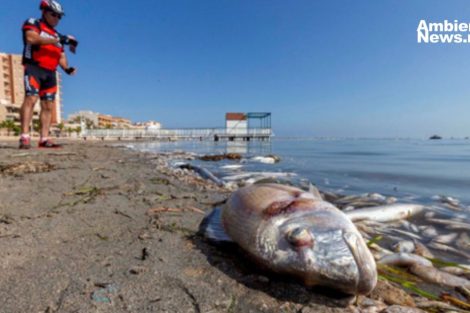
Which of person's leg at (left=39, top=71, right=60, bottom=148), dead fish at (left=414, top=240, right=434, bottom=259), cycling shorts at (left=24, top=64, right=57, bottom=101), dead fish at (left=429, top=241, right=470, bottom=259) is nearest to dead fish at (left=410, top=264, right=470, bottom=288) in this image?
dead fish at (left=414, top=240, right=434, bottom=259)

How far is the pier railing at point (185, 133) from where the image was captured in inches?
1745

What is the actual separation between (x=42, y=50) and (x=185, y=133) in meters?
45.4

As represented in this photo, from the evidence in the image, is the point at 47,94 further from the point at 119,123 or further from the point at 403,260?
the point at 119,123

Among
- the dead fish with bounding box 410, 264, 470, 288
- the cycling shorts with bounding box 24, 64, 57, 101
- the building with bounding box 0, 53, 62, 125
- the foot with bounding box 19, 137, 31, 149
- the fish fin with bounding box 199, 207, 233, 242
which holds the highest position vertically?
the building with bounding box 0, 53, 62, 125

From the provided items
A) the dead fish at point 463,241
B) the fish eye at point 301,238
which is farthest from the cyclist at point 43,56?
the dead fish at point 463,241

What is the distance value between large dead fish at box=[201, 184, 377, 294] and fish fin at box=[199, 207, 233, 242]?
0.46 feet

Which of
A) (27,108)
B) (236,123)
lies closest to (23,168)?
(27,108)

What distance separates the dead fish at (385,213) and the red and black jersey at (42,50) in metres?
7.39

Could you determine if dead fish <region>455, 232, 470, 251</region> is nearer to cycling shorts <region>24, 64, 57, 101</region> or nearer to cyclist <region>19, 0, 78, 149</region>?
cyclist <region>19, 0, 78, 149</region>

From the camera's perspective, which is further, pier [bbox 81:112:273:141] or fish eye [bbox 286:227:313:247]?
pier [bbox 81:112:273:141]

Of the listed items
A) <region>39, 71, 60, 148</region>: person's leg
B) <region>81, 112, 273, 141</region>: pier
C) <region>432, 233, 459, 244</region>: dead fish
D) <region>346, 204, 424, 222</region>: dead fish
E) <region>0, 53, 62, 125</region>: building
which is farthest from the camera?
<region>0, 53, 62, 125</region>: building

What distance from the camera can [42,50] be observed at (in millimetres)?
6098

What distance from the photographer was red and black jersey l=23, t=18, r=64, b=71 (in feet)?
18.9

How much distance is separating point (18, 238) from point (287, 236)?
1776 mm
